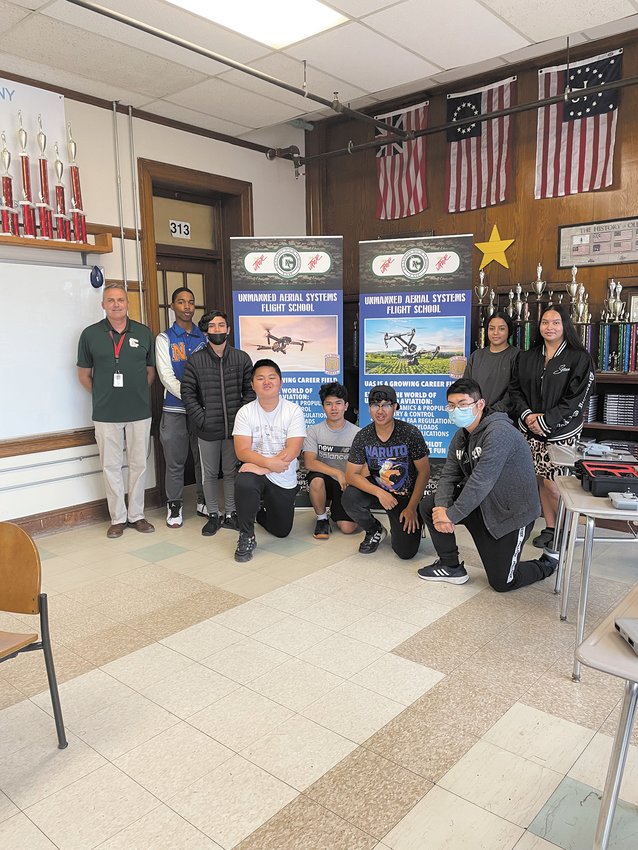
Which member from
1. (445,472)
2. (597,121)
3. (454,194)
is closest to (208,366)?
(445,472)

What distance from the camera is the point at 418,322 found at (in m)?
4.75

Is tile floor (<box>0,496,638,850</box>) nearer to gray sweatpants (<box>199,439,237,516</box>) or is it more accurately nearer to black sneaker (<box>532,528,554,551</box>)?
black sneaker (<box>532,528,554,551</box>)

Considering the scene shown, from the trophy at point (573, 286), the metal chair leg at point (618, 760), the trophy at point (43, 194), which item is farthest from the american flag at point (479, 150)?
the metal chair leg at point (618, 760)

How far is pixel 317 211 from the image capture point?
6246 mm

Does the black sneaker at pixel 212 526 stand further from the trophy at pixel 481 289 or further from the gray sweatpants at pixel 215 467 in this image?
the trophy at pixel 481 289

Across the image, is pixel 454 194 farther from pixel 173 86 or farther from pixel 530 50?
pixel 173 86

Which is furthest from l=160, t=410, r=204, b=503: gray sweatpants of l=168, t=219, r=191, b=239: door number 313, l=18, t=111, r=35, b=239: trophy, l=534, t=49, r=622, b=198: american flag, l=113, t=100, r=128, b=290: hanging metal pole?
l=534, t=49, r=622, b=198: american flag

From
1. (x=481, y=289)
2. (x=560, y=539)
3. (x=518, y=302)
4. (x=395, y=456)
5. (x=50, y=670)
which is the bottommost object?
(x=560, y=539)

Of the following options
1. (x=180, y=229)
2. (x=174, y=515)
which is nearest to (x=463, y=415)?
(x=174, y=515)

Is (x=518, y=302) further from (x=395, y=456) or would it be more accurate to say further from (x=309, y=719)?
(x=309, y=719)

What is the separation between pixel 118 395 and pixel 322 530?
66.3 inches

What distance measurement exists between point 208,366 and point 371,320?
1.36 m

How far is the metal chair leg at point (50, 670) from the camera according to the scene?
6.38ft

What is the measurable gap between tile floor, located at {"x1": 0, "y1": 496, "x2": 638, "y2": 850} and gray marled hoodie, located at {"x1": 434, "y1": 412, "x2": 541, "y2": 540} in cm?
43
